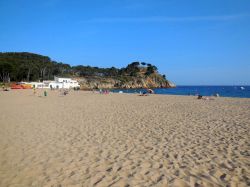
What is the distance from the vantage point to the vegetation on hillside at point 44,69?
242 ft

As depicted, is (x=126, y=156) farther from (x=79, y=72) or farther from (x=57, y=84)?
(x=79, y=72)

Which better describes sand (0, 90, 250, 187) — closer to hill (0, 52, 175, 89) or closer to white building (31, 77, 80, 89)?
white building (31, 77, 80, 89)

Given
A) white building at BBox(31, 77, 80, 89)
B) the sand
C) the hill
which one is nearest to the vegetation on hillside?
the hill

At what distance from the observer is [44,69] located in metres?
92.1

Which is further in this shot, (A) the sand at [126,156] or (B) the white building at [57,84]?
(B) the white building at [57,84]

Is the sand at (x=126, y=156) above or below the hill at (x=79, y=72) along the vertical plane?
below

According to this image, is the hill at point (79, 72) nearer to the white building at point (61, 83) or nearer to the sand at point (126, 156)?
the white building at point (61, 83)

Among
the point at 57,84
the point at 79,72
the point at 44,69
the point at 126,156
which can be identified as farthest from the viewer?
the point at 79,72

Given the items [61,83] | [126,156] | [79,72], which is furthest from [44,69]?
[126,156]

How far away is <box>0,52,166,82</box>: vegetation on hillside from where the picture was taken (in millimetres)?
73875

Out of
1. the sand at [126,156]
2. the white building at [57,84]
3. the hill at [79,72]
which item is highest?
the hill at [79,72]

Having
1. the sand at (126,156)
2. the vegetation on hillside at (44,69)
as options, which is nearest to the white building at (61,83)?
the vegetation on hillside at (44,69)

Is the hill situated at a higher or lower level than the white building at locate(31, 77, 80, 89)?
higher

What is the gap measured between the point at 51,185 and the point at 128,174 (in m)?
1.44
